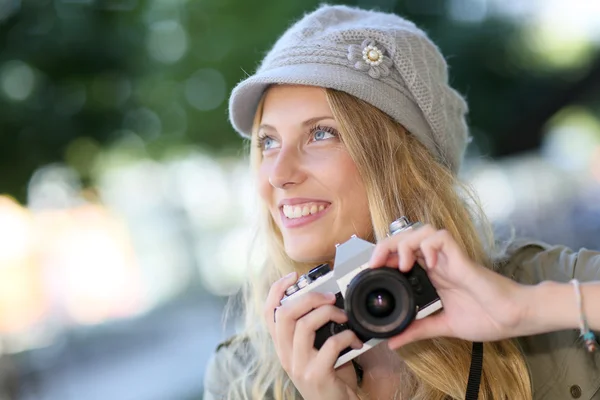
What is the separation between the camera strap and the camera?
1.41 m

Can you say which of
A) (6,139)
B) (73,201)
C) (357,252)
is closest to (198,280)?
(73,201)

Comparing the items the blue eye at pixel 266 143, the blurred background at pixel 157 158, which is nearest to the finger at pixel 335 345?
the blue eye at pixel 266 143

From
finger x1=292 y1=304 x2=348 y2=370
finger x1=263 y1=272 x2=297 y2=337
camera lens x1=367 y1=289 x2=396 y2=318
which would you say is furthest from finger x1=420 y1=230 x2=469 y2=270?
→ finger x1=263 y1=272 x2=297 y2=337

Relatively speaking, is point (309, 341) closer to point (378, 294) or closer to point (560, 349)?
point (378, 294)

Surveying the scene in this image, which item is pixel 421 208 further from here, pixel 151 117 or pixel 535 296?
pixel 151 117

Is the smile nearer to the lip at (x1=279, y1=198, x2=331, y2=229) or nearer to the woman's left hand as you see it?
the lip at (x1=279, y1=198, x2=331, y2=229)

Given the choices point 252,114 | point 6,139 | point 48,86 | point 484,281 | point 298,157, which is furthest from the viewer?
point 48,86

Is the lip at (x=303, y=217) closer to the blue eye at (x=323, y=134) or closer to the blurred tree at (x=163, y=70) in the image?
the blue eye at (x=323, y=134)

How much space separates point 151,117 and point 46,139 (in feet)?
3.51

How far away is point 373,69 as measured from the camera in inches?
65.6

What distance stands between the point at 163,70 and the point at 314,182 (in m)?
3.16

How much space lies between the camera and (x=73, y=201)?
174 inches

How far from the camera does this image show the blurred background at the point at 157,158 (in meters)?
3.75

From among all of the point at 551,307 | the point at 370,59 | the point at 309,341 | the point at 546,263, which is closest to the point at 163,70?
the point at 370,59
